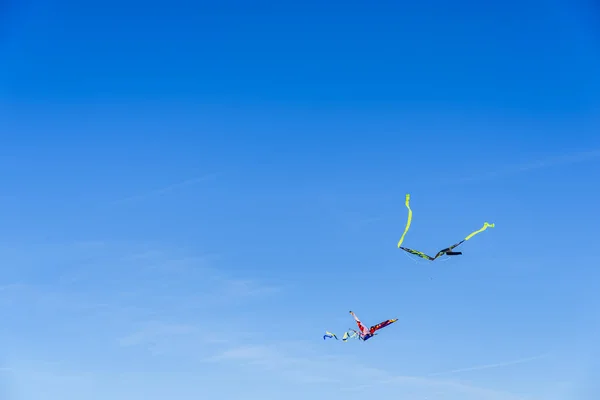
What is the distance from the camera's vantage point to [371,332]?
4016 inches

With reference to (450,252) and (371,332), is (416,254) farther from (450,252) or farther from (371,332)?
(371,332)

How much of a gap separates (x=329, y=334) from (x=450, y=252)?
83.9 ft

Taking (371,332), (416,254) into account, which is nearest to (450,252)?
(416,254)

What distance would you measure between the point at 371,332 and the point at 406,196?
1041 inches

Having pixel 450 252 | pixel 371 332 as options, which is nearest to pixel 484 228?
pixel 450 252

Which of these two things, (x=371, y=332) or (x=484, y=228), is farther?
(x=371, y=332)

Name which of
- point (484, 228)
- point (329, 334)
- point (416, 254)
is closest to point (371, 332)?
point (329, 334)

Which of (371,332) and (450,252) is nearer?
(450,252)

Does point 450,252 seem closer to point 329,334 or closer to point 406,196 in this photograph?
point 406,196

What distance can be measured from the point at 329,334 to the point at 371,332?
219 inches

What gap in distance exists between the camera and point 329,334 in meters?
104

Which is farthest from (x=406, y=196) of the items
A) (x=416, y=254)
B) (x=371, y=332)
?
(x=371, y=332)

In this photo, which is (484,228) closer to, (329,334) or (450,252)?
(450,252)

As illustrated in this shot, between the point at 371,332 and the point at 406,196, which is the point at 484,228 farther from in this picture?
the point at 371,332
